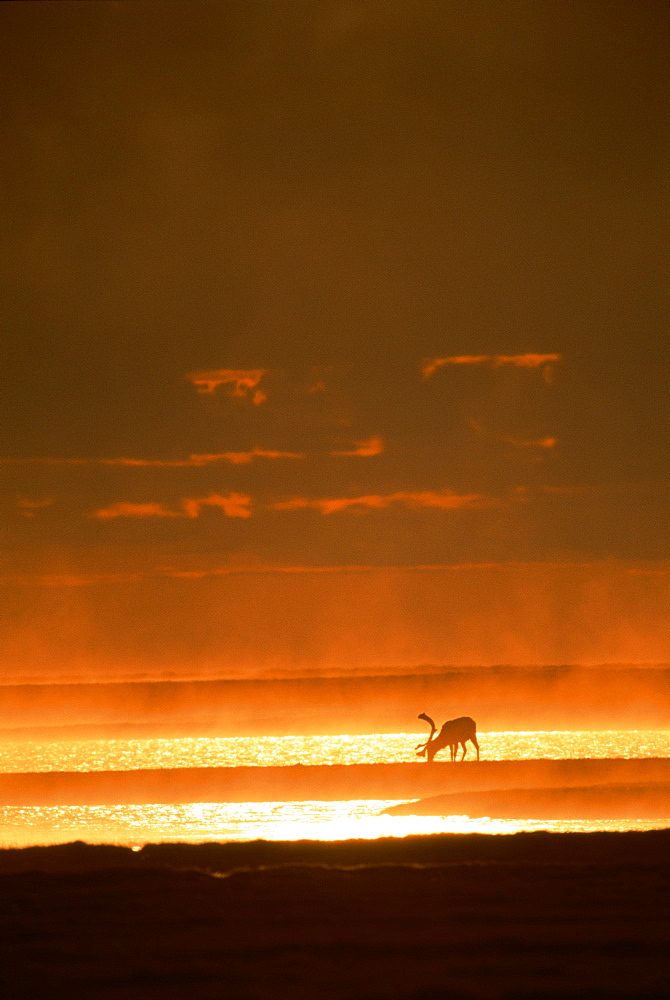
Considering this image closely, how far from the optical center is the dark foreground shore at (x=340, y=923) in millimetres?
7316

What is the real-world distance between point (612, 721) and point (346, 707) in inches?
681

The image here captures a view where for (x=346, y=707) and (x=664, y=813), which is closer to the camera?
(x=664, y=813)

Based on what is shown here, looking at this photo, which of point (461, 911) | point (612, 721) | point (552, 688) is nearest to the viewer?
point (461, 911)

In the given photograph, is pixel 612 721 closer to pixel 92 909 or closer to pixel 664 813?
pixel 664 813

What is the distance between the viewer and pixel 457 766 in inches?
855

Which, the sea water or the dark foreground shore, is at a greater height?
the sea water

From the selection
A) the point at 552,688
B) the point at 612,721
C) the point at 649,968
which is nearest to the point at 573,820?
the point at 649,968

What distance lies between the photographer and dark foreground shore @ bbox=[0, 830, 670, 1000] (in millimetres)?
7316

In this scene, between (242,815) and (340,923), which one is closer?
(340,923)

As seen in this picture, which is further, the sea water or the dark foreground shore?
the sea water

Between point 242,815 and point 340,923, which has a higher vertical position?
point 242,815

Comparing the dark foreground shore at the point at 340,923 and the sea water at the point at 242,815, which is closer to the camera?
the dark foreground shore at the point at 340,923

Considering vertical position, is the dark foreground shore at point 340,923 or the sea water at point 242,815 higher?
the sea water at point 242,815

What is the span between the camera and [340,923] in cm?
874
